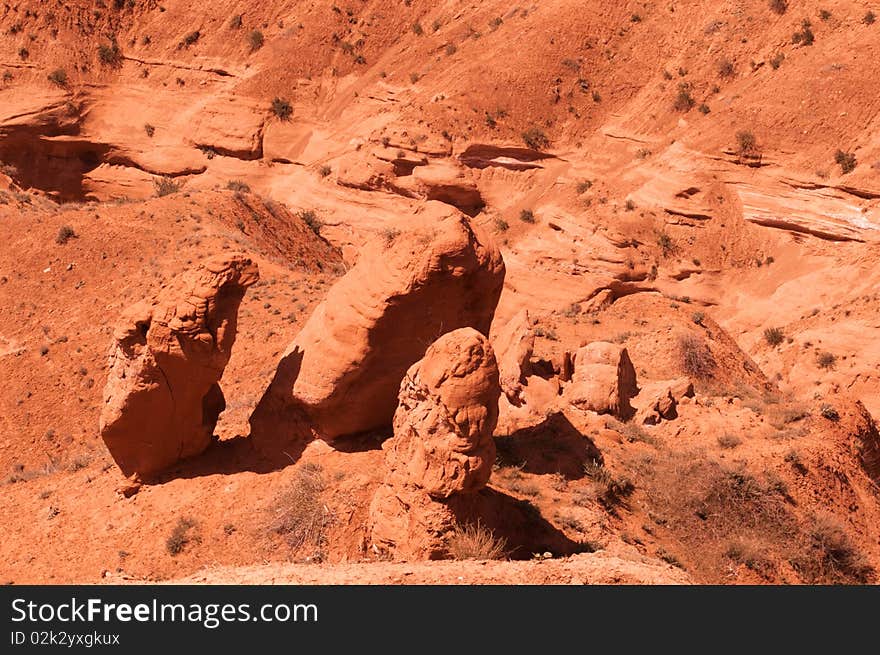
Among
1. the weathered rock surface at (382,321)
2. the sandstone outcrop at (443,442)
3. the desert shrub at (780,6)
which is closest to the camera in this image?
the sandstone outcrop at (443,442)

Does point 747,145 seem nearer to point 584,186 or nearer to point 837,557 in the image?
point 584,186

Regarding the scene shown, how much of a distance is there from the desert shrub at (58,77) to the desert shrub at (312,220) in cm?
1247

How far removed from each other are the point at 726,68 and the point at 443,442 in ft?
91.9

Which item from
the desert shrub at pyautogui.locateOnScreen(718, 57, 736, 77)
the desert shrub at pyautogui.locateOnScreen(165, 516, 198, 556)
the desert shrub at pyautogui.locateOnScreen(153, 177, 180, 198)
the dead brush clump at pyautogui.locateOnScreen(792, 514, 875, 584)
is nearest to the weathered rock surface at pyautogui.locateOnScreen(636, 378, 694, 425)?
the dead brush clump at pyautogui.locateOnScreen(792, 514, 875, 584)

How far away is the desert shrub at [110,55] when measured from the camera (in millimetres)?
44281

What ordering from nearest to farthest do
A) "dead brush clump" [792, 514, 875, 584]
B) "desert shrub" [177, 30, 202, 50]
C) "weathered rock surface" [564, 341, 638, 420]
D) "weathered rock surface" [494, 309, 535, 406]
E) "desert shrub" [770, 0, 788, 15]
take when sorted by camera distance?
"dead brush clump" [792, 514, 875, 584]
"weathered rock surface" [494, 309, 535, 406]
"weathered rock surface" [564, 341, 638, 420]
"desert shrub" [770, 0, 788, 15]
"desert shrub" [177, 30, 202, 50]

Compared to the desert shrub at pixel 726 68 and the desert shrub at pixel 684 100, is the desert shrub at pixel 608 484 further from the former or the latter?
the desert shrub at pixel 726 68

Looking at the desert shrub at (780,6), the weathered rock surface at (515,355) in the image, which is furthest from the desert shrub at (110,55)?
the weathered rock surface at (515,355)

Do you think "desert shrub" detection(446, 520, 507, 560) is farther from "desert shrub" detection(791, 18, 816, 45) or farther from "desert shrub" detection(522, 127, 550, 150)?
"desert shrub" detection(791, 18, 816, 45)

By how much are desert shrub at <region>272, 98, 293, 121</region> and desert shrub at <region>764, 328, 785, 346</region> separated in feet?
71.1

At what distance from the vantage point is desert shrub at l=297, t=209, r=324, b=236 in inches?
1412

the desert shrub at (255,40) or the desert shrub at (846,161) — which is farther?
the desert shrub at (255,40)

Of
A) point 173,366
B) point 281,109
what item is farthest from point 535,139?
point 173,366

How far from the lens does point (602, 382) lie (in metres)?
17.0
